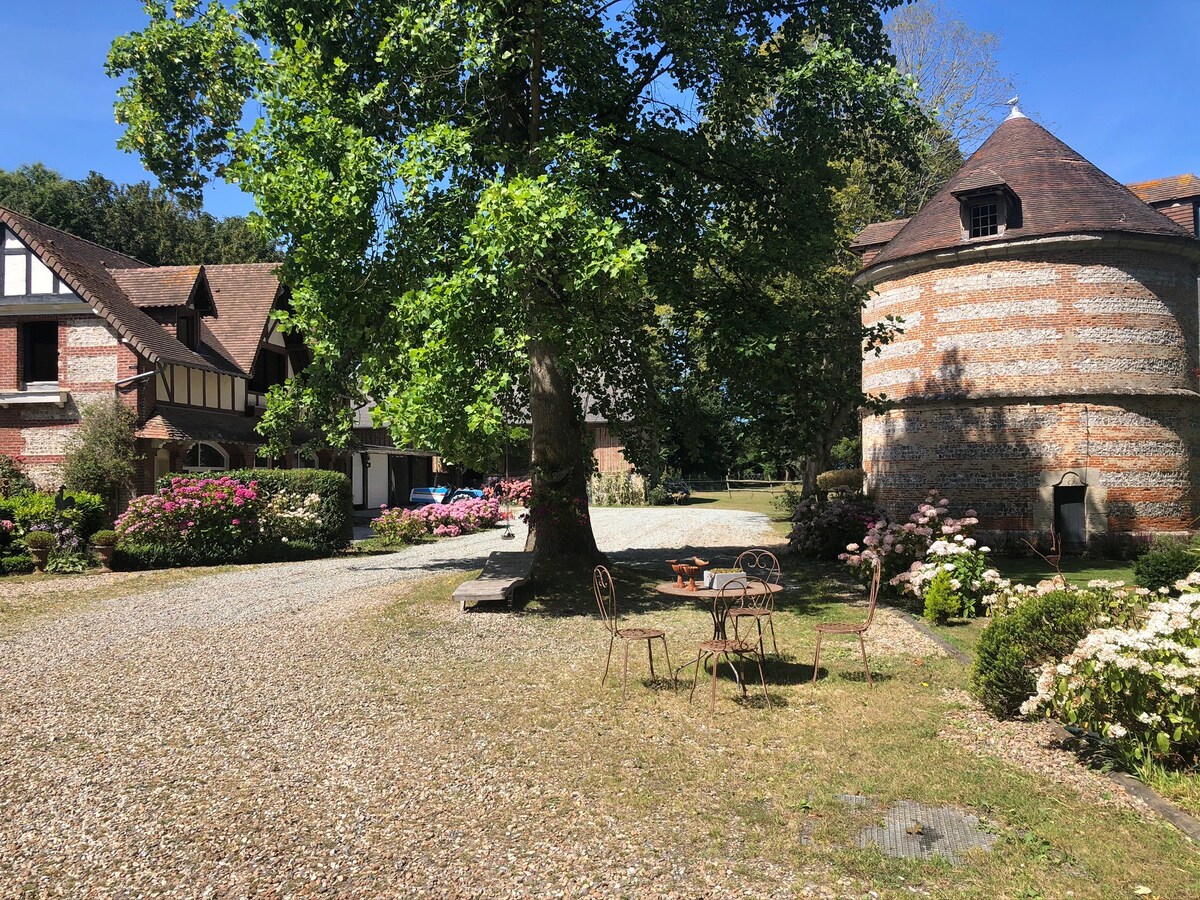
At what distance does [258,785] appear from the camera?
5281 mm

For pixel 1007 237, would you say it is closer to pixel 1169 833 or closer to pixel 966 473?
pixel 966 473

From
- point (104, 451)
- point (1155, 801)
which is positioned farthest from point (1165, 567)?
point (104, 451)

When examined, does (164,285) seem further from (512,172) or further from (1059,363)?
(1059,363)

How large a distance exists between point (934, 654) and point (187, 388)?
21657 mm

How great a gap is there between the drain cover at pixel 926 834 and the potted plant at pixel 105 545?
16.1m

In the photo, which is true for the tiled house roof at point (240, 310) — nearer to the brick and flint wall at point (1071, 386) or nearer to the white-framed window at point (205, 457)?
the white-framed window at point (205, 457)

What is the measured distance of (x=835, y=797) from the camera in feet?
16.4

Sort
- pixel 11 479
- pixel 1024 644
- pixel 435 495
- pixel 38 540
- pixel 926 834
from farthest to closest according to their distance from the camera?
pixel 435 495
pixel 11 479
pixel 38 540
pixel 1024 644
pixel 926 834

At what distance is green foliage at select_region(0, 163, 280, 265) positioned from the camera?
42.1m

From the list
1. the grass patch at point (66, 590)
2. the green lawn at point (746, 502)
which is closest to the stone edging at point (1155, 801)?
the grass patch at point (66, 590)

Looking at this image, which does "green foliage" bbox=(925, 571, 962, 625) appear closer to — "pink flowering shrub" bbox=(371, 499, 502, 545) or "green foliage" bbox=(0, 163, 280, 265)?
"pink flowering shrub" bbox=(371, 499, 502, 545)

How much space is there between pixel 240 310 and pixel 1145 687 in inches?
1118

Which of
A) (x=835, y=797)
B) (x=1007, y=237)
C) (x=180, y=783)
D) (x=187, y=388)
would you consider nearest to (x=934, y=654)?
(x=835, y=797)

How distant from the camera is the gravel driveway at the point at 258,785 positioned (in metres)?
4.12
